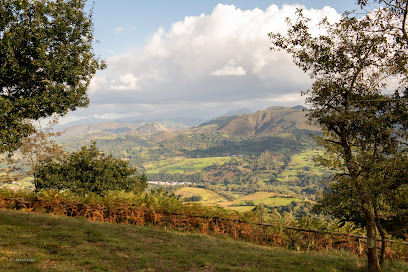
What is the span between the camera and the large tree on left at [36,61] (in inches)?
378

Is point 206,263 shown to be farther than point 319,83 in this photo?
No

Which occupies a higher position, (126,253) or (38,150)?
(38,150)

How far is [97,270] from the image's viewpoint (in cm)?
678

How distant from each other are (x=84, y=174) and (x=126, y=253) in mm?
19640

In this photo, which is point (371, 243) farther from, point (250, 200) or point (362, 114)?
point (250, 200)

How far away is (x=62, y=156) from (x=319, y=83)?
92.2 ft

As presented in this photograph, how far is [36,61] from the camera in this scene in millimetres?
9711

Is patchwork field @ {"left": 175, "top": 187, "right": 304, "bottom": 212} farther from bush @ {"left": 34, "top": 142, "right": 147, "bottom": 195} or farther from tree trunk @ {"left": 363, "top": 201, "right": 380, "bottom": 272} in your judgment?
tree trunk @ {"left": 363, "top": 201, "right": 380, "bottom": 272}

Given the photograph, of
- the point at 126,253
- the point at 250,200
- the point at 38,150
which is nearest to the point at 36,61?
the point at 126,253

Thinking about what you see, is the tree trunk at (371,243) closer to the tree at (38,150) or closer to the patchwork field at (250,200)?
the tree at (38,150)

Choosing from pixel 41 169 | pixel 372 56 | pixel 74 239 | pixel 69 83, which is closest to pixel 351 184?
pixel 372 56

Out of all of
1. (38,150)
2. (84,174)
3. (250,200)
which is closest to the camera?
(84,174)

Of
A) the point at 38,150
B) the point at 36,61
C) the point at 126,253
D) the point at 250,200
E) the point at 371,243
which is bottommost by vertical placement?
the point at 250,200

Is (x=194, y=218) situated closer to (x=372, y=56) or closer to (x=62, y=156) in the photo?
(x=372, y=56)
